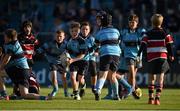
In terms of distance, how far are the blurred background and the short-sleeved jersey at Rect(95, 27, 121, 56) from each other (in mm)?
9362

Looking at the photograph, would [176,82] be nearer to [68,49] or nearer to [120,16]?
[120,16]

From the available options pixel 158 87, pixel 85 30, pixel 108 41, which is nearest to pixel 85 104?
pixel 158 87

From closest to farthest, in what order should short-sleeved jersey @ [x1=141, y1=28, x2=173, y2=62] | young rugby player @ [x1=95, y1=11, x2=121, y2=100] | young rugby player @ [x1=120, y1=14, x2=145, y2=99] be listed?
short-sleeved jersey @ [x1=141, y1=28, x2=173, y2=62], young rugby player @ [x1=95, y1=11, x2=121, y2=100], young rugby player @ [x1=120, y1=14, x2=145, y2=99]

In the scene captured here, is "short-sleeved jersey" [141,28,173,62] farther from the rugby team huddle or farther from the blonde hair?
the blonde hair

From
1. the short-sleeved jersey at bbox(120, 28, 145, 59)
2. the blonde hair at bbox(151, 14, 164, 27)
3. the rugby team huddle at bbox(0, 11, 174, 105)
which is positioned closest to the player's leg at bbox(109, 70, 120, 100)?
the rugby team huddle at bbox(0, 11, 174, 105)

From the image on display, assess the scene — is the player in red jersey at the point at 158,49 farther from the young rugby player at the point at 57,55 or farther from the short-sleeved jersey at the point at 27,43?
the short-sleeved jersey at the point at 27,43

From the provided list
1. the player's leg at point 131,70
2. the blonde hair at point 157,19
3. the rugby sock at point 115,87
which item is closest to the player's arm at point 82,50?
the rugby sock at point 115,87

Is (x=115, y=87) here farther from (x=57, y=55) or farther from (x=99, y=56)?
(x=57, y=55)

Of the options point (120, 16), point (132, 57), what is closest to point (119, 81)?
point (132, 57)

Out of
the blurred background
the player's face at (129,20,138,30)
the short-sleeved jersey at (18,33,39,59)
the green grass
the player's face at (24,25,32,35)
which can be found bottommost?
the green grass

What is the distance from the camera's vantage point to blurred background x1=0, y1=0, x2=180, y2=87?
31.0 m

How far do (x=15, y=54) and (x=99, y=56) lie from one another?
2.97 metres

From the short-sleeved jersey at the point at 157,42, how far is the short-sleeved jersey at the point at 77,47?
2.52 m

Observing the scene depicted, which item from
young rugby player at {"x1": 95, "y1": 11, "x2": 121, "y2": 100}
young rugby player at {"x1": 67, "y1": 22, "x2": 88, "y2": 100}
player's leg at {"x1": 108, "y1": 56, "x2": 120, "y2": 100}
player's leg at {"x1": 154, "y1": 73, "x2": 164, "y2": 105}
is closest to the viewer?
player's leg at {"x1": 154, "y1": 73, "x2": 164, "y2": 105}
